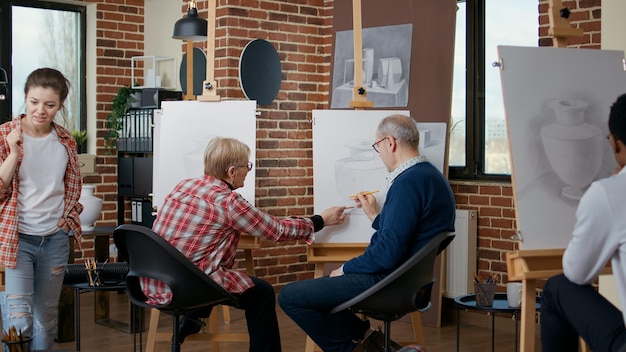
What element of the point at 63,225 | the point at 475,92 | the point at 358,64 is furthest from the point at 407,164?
the point at 475,92

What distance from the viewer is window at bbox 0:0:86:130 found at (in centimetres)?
735

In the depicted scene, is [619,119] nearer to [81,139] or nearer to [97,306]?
[97,306]

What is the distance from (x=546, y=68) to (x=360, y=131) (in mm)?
1108

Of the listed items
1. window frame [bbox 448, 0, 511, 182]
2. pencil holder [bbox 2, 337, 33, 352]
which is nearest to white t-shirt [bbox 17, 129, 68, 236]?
pencil holder [bbox 2, 337, 33, 352]

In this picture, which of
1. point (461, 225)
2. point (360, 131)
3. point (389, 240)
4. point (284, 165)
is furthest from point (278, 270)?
point (389, 240)

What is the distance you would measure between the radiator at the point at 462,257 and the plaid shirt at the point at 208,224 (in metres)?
2.19

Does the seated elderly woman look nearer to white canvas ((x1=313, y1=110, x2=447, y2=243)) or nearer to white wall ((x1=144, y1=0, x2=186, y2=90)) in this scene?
white canvas ((x1=313, y1=110, x2=447, y2=243))

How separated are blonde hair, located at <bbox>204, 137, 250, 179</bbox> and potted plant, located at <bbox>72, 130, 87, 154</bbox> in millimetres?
3983

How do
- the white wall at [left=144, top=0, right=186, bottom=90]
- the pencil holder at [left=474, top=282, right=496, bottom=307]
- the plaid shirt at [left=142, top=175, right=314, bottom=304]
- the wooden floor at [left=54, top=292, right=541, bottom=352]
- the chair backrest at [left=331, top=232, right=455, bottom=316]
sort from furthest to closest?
the white wall at [left=144, top=0, right=186, bottom=90] < the wooden floor at [left=54, top=292, right=541, bottom=352] < the pencil holder at [left=474, top=282, right=496, bottom=307] < the plaid shirt at [left=142, top=175, right=314, bottom=304] < the chair backrest at [left=331, top=232, right=455, bottom=316]

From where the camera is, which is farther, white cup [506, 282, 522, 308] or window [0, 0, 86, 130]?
window [0, 0, 86, 130]

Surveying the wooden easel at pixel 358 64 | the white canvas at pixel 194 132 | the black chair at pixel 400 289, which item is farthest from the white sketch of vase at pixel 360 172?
the black chair at pixel 400 289

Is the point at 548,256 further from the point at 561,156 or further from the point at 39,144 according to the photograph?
the point at 39,144

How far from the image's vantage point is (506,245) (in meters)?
5.57

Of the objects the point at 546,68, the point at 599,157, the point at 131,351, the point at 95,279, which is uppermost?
the point at 546,68
